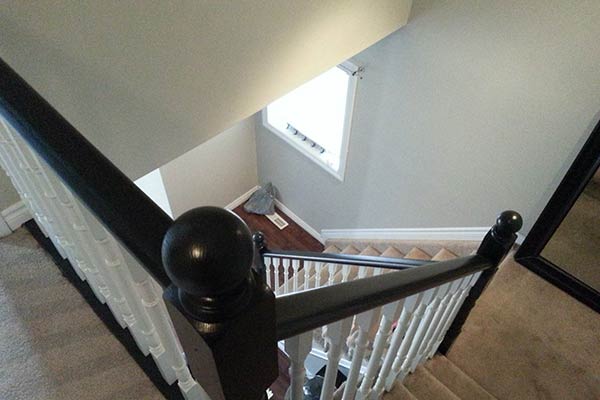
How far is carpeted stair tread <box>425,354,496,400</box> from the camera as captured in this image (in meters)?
2.11

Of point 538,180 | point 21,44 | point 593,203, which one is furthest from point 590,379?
point 21,44

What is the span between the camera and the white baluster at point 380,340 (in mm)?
1178

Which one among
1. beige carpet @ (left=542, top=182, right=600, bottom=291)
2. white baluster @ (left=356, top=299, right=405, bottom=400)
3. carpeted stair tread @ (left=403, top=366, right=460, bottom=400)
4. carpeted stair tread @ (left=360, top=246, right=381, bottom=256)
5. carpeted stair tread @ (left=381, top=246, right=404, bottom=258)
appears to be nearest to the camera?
white baluster @ (left=356, top=299, right=405, bottom=400)

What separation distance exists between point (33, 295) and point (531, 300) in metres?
2.59

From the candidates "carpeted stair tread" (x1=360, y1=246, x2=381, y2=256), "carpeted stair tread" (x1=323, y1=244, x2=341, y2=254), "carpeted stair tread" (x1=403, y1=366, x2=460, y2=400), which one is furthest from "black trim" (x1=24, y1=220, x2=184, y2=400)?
"carpeted stair tread" (x1=323, y1=244, x2=341, y2=254)

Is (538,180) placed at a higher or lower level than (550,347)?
higher

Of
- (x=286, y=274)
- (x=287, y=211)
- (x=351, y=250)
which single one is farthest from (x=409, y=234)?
(x=287, y=211)

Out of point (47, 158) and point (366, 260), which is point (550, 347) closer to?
point (366, 260)

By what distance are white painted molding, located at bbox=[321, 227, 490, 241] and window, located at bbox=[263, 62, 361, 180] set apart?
0.66 m

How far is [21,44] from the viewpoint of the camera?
150 centimetres

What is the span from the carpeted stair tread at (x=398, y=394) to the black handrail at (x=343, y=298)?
938mm

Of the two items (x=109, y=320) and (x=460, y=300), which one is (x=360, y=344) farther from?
(x=109, y=320)

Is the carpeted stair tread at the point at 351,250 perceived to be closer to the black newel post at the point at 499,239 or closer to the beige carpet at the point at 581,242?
the beige carpet at the point at 581,242

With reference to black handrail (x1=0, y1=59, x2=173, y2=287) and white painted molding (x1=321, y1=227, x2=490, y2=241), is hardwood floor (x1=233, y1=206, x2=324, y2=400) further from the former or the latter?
black handrail (x1=0, y1=59, x2=173, y2=287)
